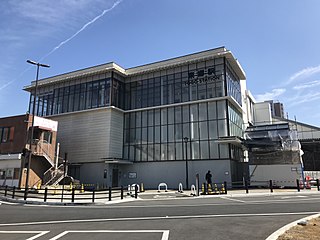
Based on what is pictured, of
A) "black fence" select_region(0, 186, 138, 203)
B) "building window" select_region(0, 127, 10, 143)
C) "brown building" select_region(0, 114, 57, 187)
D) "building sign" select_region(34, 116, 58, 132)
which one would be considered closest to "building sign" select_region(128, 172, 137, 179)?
"brown building" select_region(0, 114, 57, 187)

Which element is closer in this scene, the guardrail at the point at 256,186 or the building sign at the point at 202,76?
the guardrail at the point at 256,186

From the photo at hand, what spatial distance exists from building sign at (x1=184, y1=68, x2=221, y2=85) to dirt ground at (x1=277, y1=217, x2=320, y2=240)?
97.8 feet

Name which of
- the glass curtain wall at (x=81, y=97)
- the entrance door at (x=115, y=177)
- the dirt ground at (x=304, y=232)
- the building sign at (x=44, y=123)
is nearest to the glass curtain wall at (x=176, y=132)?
the entrance door at (x=115, y=177)

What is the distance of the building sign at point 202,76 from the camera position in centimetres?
3659

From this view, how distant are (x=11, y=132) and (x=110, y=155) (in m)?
12.9

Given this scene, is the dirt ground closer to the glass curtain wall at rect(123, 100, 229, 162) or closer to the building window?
the glass curtain wall at rect(123, 100, 229, 162)

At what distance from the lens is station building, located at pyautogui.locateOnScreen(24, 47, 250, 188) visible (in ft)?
116

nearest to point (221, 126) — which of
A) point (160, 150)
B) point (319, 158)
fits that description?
point (160, 150)

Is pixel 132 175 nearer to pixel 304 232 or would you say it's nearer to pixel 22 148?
pixel 22 148

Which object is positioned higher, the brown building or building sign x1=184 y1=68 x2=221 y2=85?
building sign x1=184 y1=68 x2=221 y2=85

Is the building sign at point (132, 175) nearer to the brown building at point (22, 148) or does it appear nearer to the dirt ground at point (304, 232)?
the brown building at point (22, 148)

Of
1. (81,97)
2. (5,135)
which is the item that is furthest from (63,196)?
(81,97)

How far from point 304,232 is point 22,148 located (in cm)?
3101

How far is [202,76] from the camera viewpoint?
37406 mm
